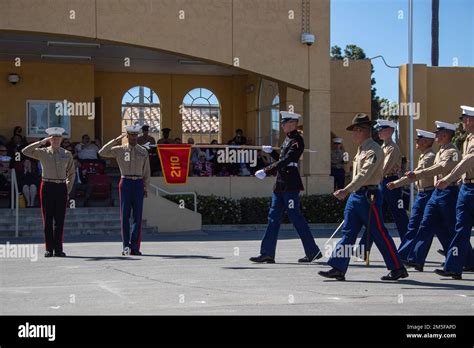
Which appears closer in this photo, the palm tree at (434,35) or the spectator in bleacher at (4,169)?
the spectator in bleacher at (4,169)

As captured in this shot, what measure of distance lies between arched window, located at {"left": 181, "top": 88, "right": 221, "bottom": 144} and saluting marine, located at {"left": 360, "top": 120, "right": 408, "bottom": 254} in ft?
51.1

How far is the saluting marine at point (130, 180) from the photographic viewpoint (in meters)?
13.3

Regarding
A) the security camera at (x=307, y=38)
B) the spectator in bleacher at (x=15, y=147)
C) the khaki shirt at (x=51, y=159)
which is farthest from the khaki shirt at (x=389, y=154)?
the spectator in bleacher at (x=15, y=147)

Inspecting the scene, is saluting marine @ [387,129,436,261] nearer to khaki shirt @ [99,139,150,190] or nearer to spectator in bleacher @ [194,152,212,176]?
khaki shirt @ [99,139,150,190]

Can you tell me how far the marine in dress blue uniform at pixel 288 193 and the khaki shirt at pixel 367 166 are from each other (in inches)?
64.7

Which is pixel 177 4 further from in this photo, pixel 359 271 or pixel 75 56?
pixel 359 271

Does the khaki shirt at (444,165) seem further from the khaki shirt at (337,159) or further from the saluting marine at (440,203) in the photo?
the khaki shirt at (337,159)

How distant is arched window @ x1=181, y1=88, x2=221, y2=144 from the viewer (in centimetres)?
2759

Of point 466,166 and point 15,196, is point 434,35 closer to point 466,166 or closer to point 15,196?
point 15,196

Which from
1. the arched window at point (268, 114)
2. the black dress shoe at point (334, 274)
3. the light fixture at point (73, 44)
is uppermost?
the light fixture at point (73, 44)

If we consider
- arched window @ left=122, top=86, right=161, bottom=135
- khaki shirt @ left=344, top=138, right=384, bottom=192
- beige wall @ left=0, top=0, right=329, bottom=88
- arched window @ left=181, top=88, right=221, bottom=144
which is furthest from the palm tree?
khaki shirt @ left=344, top=138, right=384, bottom=192

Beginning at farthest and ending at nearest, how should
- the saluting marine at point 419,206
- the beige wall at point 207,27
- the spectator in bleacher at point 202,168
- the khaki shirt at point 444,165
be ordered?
1. the spectator in bleacher at point 202,168
2. the beige wall at point 207,27
3. the saluting marine at point 419,206
4. the khaki shirt at point 444,165
